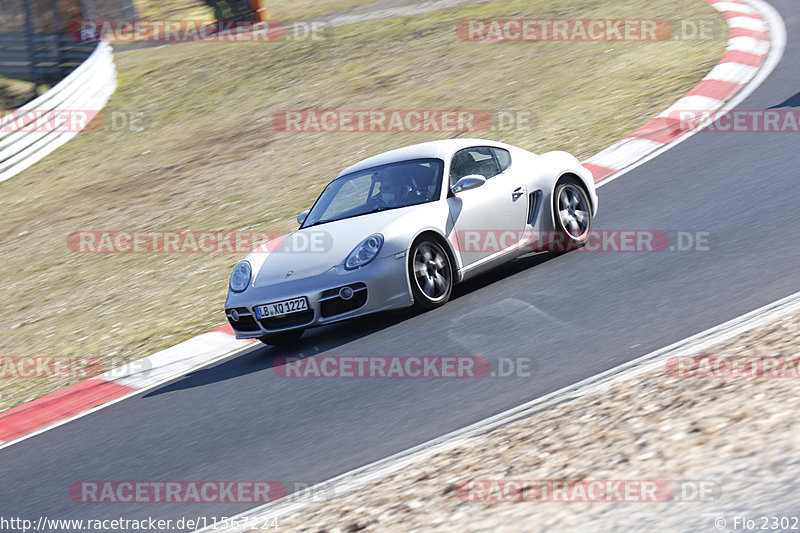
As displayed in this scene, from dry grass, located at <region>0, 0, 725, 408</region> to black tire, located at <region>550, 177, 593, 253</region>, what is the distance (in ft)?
10.2

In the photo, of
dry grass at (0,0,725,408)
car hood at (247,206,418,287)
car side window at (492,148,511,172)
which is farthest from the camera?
dry grass at (0,0,725,408)

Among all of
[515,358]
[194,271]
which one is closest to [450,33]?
[194,271]

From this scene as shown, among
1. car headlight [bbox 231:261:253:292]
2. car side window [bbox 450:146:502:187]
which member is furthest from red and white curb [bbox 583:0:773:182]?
car headlight [bbox 231:261:253:292]

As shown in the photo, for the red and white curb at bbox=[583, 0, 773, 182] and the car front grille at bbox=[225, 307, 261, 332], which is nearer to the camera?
the car front grille at bbox=[225, 307, 261, 332]

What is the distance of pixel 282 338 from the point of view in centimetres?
848

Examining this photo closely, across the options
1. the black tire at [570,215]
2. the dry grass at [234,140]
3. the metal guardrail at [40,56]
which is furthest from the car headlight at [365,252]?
the metal guardrail at [40,56]

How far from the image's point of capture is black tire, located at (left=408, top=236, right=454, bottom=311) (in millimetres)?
7977

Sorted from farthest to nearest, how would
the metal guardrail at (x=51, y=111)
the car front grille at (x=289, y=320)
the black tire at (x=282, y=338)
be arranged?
the metal guardrail at (x=51, y=111), the black tire at (x=282, y=338), the car front grille at (x=289, y=320)

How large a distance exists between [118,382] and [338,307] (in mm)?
2178

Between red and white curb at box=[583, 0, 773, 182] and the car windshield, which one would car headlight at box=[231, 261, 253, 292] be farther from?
red and white curb at box=[583, 0, 773, 182]

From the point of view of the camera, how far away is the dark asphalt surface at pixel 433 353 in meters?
6.00

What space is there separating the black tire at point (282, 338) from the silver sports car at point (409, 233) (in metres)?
0.02

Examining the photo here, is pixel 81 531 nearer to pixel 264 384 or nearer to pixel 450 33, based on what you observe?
pixel 264 384

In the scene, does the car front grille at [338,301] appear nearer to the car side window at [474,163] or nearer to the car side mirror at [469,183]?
the car side mirror at [469,183]
